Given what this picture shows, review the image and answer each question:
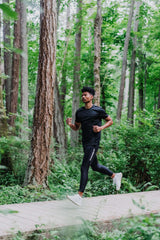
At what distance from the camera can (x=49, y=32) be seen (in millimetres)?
8133

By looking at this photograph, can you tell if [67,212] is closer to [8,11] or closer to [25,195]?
[8,11]

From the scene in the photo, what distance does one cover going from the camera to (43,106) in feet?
26.4

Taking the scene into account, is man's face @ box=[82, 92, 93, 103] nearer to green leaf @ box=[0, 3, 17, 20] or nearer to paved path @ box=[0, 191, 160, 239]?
paved path @ box=[0, 191, 160, 239]

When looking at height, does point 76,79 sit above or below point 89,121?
above

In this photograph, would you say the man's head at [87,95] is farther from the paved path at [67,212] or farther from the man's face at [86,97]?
the paved path at [67,212]

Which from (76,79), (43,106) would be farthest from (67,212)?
(76,79)

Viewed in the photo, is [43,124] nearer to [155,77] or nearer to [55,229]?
[55,229]

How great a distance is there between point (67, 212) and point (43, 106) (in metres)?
5.62

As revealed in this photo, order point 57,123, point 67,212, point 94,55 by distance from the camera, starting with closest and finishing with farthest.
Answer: point 67,212, point 57,123, point 94,55

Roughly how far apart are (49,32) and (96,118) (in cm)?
299

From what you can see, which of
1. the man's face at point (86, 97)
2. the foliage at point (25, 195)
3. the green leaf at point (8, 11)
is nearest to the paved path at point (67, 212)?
the foliage at point (25, 195)

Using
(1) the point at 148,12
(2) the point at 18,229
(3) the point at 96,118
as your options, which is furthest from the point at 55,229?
(1) the point at 148,12

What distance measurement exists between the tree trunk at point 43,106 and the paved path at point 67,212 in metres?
1.93

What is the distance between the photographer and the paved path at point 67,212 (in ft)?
8.92
